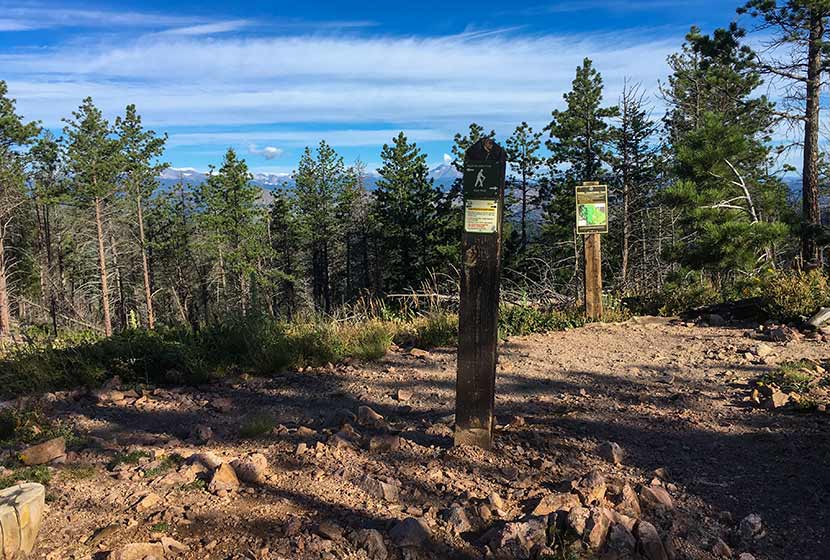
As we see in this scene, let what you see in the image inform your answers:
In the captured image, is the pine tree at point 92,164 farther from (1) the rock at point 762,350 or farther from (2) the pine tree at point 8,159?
(1) the rock at point 762,350

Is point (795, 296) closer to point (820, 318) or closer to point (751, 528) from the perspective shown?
point (820, 318)

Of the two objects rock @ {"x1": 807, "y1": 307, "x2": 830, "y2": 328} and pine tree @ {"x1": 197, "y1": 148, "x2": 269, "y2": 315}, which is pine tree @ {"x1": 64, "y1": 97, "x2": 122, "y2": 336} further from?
rock @ {"x1": 807, "y1": 307, "x2": 830, "y2": 328}

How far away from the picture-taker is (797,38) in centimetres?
1142

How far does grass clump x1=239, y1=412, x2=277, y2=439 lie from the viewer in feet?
13.1

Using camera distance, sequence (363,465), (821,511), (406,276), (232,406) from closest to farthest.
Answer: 1. (821,511)
2. (363,465)
3. (232,406)
4. (406,276)

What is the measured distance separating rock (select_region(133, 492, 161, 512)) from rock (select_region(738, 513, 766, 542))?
2921 mm

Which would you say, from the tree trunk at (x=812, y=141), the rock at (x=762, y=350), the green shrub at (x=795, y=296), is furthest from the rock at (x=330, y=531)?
the tree trunk at (x=812, y=141)

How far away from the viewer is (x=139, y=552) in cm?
240

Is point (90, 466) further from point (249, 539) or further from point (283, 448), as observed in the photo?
point (249, 539)

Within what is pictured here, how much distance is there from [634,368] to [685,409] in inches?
48.6

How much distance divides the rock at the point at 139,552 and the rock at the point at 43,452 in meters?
1.54

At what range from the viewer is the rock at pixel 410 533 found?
8.31 feet

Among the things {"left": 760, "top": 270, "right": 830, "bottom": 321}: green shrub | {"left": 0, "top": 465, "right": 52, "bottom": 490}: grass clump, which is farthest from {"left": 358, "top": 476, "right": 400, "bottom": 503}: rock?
{"left": 760, "top": 270, "right": 830, "bottom": 321}: green shrub

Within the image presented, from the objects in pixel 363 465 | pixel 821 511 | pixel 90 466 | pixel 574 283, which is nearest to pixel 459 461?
pixel 363 465
